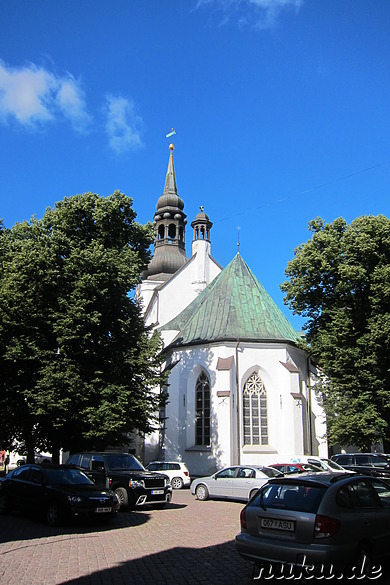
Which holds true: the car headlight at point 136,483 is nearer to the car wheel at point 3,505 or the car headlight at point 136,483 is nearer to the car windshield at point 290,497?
the car wheel at point 3,505

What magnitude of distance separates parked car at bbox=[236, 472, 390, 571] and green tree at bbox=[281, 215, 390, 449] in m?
18.5

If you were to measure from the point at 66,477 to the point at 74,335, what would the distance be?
851 centimetres

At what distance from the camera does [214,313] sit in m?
31.8

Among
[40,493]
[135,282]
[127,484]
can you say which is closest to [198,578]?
[40,493]

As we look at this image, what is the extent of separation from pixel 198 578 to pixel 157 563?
112 centimetres

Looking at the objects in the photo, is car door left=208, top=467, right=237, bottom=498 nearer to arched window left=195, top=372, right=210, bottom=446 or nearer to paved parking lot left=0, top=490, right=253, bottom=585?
paved parking lot left=0, top=490, right=253, bottom=585

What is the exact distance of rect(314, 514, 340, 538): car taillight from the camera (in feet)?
20.0

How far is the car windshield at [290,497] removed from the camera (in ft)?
21.4

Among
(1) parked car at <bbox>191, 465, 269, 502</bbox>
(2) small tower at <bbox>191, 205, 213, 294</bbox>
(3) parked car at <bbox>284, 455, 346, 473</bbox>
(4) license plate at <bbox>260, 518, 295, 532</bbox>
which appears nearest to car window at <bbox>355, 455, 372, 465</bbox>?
(3) parked car at <bbox>284, 455, 346, 473</bbox>

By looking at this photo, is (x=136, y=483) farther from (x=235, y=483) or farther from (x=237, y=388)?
(x=237, y=388)

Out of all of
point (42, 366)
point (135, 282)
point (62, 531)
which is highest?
point (135, 282)

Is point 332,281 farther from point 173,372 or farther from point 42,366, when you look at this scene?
point 42,366

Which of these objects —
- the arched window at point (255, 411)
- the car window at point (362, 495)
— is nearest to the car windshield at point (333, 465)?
the arched window at point (255, 411)

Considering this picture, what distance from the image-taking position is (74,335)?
2059cm
